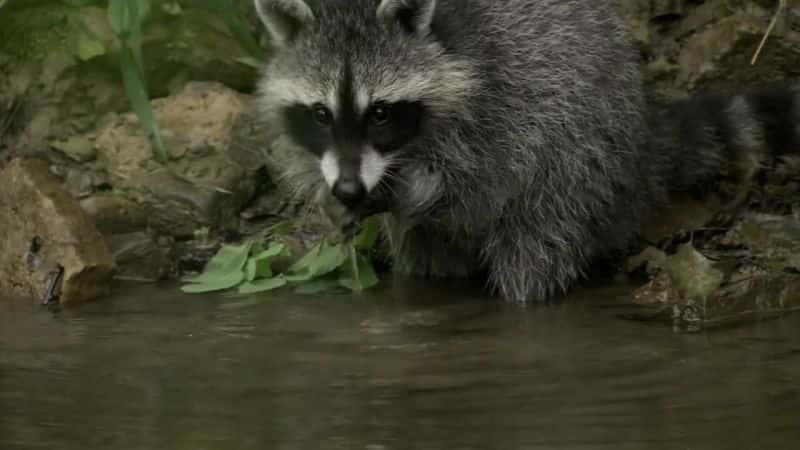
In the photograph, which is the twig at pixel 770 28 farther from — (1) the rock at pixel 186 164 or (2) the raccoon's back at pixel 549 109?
(1) the rock at pixel 186 164

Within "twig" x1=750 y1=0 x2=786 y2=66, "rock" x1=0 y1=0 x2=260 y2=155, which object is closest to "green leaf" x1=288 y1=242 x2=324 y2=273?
"rock" x1=0 y1=0 x2=260 y2=155

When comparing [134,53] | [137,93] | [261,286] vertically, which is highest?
[134,53]

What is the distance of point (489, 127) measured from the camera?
4.66 meters

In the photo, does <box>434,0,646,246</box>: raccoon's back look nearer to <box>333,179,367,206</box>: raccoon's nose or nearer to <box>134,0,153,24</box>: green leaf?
<box>333,179,367,206</box>: raccoon's nose

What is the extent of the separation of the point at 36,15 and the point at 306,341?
6.27 feet

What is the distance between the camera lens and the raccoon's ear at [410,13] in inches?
174

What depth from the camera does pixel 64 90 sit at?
215 inches

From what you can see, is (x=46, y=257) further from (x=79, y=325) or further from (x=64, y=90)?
(x=64, y=90)

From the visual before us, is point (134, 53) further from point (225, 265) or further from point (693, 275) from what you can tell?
point (693, 275)

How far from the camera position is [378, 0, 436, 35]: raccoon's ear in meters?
4.43

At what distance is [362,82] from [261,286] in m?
0.84

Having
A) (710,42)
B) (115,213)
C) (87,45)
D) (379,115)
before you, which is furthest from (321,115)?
(710,42)

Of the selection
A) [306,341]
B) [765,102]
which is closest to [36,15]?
[306,341]

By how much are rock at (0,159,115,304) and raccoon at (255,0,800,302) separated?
2.40ft
